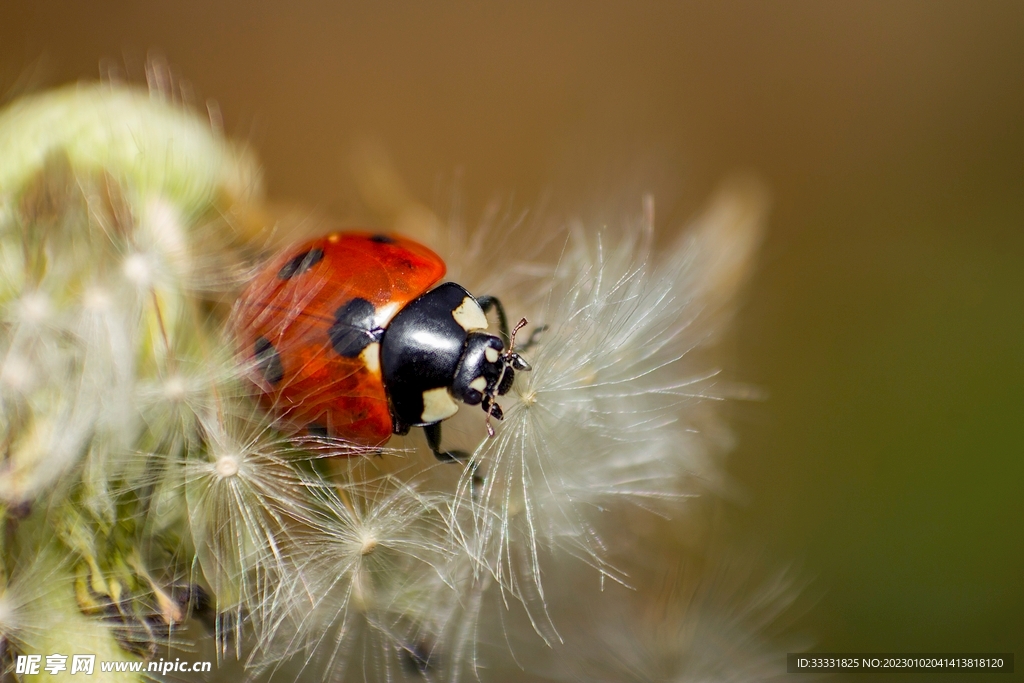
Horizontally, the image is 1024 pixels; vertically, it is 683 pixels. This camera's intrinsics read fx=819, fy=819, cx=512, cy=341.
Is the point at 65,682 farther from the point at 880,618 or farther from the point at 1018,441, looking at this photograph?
the point at 1018,441

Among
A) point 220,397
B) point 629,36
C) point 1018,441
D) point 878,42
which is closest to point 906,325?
point 1018,441

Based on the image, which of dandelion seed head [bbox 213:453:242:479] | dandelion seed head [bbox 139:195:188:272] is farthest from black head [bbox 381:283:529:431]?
dandelion seed head [bbox 139:195:188:272]

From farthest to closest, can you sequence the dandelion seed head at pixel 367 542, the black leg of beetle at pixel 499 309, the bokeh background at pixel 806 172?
the bokeh background at pixel 806 172, the black leg of beetle at pixel 499 309, the dandelion seed head at pixel 367 542

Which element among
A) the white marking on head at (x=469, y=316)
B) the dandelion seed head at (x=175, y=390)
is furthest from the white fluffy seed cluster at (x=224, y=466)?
the white marking on head at (x=469, y=316)

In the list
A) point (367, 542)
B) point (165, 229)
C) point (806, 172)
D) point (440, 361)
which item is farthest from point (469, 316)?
point (806, 172)

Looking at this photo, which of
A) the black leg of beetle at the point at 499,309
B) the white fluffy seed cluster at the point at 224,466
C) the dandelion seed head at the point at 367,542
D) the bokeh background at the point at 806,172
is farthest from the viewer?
the bokeh background at the point at 806,172

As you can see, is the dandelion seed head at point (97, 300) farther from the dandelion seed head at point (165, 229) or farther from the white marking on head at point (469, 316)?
the white marking on head at point (469, 316)

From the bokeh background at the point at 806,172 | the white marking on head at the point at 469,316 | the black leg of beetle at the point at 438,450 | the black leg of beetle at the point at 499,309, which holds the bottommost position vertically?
the black leg of beetle at the point at 438,450

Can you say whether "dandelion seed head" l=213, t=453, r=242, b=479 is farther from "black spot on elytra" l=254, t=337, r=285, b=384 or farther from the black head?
the black head
